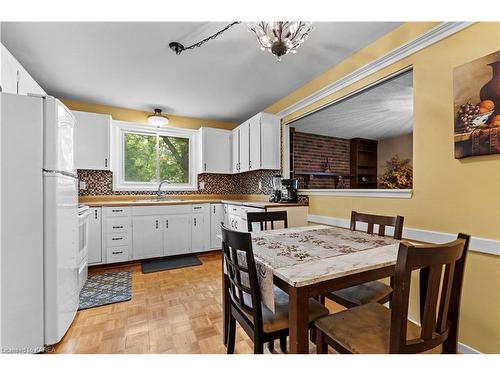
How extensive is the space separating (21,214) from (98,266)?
6.83ft

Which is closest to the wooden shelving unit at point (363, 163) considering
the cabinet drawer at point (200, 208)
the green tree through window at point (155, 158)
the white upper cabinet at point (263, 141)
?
the white upper cabinet at point (263, 141)

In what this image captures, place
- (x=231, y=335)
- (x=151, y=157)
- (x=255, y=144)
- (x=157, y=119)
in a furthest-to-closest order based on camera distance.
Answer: (x=151, y=157) → (x=157, y=119) → (x=255, y=144) → (x=231, y=335)

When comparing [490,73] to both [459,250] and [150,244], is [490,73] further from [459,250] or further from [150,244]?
[150,244]

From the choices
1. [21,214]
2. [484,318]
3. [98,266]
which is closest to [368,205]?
[484,318]

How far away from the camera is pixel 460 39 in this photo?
59.0 inches

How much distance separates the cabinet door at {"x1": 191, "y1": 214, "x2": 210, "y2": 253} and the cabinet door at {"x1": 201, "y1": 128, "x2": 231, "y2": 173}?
881 mm

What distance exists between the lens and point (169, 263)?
10.9 ft

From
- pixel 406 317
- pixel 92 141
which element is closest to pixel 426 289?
pixel 406 317

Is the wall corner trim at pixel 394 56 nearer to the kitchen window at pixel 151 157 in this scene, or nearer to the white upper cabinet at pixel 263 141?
the white upper cabinet at pixel 263 141

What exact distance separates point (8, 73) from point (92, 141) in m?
1.58

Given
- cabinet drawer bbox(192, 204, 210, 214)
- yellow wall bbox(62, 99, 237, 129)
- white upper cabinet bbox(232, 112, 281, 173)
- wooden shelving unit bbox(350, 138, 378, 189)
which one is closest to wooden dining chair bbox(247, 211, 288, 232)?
white upper cabinet bbox(232, 112, 281, 173)

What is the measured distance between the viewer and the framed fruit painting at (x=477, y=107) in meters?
1.33

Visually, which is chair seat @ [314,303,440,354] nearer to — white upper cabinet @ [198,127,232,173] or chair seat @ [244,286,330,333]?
chair seat @ [244,286,330,333]

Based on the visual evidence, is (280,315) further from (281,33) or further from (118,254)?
(118,254)
